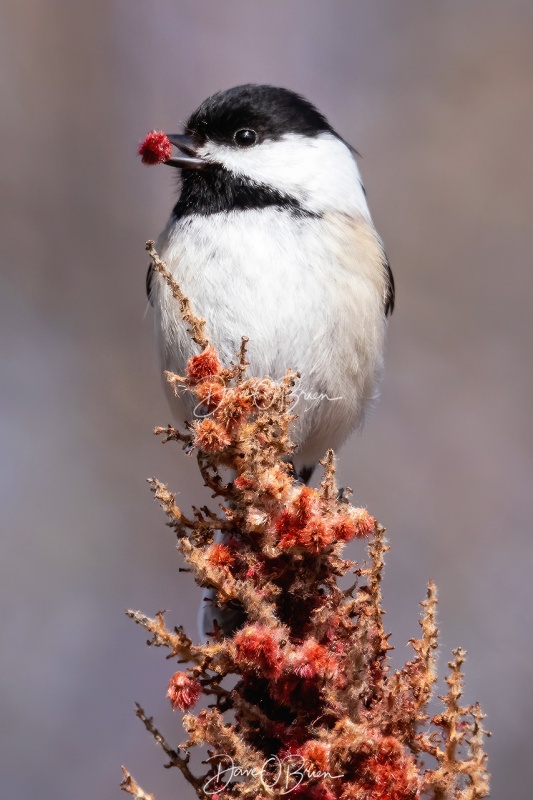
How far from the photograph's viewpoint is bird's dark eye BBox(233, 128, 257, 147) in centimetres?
A: 210

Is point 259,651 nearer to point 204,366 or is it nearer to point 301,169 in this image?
point 204,366

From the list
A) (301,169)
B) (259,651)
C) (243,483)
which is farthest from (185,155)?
(259,651)

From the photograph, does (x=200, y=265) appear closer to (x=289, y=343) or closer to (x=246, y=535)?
(x=289, y=343)

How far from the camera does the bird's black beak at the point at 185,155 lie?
199cm

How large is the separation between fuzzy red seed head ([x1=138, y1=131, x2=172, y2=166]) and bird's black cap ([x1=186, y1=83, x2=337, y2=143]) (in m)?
0.22

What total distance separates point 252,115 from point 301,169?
0.19 m

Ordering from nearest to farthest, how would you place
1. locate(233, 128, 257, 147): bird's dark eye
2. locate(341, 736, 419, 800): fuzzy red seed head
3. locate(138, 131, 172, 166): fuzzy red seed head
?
locate(341, 736, 419, 800): fuzzy red seed head, locate(138, 131, 172, 166): fuzzy red seed head, locate(233, 128, 257, 147): bird's dark eye

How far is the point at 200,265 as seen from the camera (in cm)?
191

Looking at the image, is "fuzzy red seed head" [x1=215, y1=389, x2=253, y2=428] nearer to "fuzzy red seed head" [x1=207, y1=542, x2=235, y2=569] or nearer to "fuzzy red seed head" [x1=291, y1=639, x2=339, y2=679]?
"fuzzy red seed head" [x1=207, y1=542, x2=235, y2=569]

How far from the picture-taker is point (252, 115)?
84.0 inches

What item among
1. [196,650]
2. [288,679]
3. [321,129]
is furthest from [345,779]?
[321,129]

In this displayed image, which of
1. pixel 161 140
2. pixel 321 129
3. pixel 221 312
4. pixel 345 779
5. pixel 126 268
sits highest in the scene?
pixel 126 268

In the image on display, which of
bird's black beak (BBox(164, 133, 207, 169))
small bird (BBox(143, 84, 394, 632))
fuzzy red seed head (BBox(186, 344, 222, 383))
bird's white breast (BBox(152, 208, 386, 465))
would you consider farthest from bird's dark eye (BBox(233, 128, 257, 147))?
fuzzy red seed head (BBox(186, 344, 222, 383))

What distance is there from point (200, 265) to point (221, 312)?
11 cm
